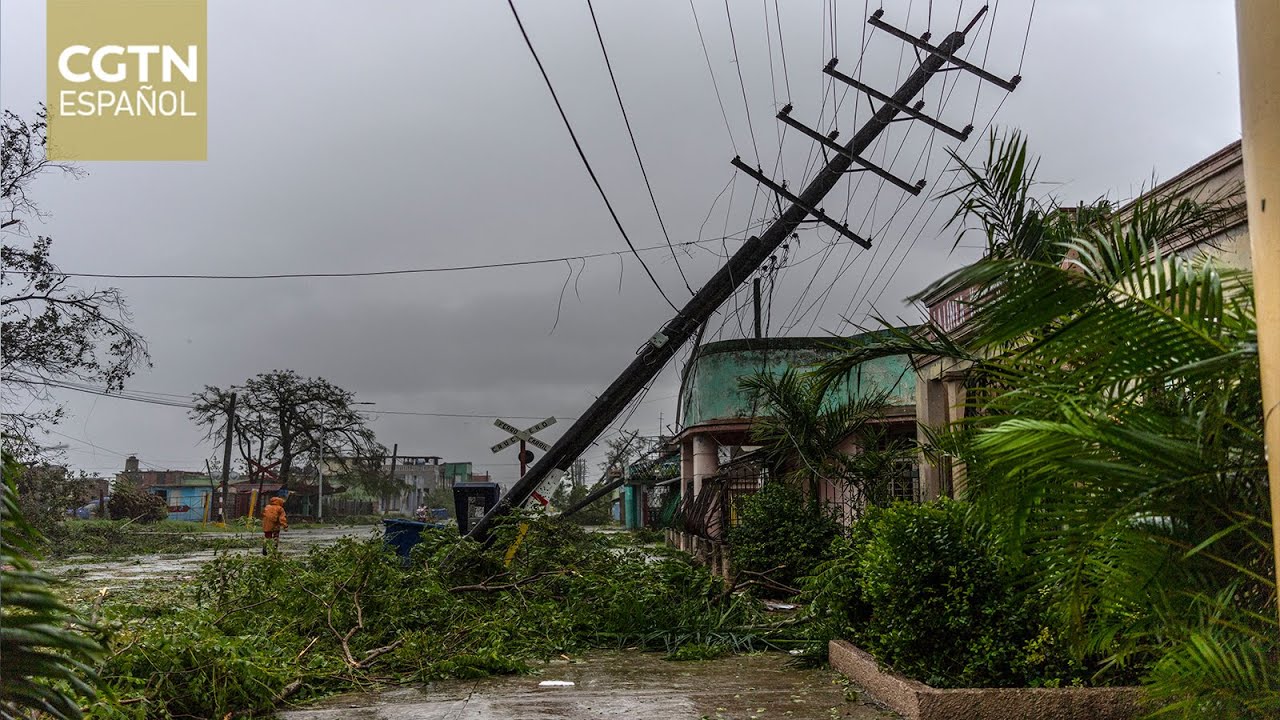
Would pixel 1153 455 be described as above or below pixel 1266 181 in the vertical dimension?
below

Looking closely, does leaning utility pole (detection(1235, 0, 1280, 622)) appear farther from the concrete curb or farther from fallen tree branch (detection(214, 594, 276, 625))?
fallen tree branch (detection(214, 594, 276, 625))

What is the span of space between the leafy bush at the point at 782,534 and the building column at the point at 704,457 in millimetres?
7183

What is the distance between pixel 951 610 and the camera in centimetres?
768

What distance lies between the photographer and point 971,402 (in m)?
5.39

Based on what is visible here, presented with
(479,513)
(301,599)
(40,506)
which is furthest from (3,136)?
(301,599)

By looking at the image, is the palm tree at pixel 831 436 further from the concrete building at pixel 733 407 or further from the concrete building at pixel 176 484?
the concrete building at pixel 176 484

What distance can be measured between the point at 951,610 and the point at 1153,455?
417 centimetres

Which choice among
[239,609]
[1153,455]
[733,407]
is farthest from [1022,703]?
[733,407]

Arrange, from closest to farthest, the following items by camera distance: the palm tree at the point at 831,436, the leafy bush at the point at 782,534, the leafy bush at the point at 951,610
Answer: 1. the leafy bush at the point at 951,610
2. the palm tree at the point at 831,436
3. the leafy bush at the point at 782,534

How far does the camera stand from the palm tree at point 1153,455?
3865mm

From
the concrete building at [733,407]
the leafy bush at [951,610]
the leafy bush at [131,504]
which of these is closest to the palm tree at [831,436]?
the concrete building at [733,407]

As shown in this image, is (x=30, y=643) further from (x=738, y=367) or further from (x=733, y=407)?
(x=738, y=367)

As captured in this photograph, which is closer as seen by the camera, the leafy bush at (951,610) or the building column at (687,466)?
the leafy bush at (951,610)

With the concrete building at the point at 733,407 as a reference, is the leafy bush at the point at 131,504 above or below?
below
